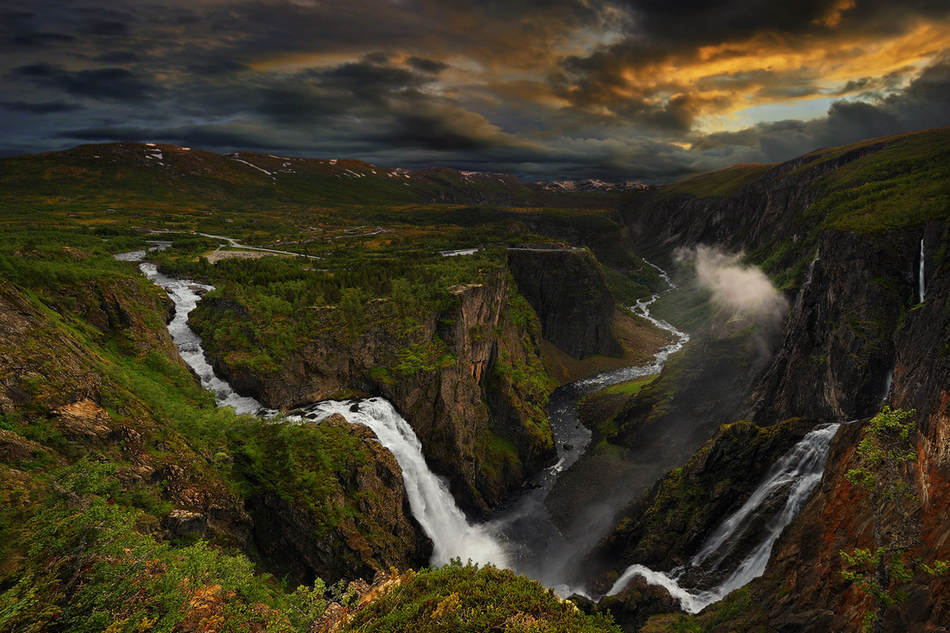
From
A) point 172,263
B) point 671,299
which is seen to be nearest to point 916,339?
point 172,263

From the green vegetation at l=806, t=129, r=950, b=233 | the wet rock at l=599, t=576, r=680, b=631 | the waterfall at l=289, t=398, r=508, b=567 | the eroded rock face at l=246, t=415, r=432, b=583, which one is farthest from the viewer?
the green vegetation at l=806, t=129, r=950, b=233

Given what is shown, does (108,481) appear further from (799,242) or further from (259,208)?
(259,208)

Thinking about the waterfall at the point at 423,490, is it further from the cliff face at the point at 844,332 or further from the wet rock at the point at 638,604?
the cliff face at the point at 844,332

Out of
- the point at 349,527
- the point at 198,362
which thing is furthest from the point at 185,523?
the point at 198,362

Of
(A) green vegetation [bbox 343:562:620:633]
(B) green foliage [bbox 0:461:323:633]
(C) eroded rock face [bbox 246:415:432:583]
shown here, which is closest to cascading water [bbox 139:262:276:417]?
(C) eroded rock face [bbox 246:415:432:583]

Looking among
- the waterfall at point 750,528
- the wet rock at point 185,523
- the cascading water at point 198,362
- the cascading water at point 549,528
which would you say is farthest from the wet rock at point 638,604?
the cascading water at point 198,362

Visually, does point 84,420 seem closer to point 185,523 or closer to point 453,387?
point 185,523

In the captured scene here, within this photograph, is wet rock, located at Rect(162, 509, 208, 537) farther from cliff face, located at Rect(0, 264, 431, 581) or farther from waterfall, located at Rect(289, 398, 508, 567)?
waterfall, located at Rect(289, 398, 508, 567)
